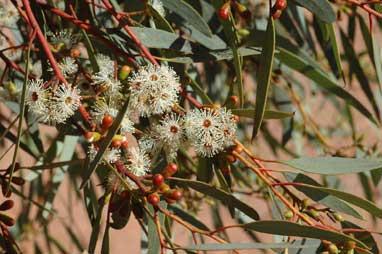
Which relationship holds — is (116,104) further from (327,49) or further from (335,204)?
(327,49)

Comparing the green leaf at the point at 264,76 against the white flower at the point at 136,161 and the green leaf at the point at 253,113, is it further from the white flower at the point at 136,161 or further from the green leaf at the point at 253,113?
the white flower at the point at 136,161

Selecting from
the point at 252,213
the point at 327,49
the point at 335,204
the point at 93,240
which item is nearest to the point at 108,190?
the point at 93,240

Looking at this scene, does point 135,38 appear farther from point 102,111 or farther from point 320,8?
point 320,8

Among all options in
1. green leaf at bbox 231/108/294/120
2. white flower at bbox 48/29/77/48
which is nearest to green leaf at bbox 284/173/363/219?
green leaf at bbox 231/108/294/120

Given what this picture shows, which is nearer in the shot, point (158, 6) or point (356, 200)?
point (356, 200)

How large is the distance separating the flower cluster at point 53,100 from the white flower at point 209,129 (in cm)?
17

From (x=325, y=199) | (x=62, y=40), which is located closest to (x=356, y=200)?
(x=325, y=199)

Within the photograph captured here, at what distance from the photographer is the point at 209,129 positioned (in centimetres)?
112

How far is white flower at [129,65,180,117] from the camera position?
111 centimetres

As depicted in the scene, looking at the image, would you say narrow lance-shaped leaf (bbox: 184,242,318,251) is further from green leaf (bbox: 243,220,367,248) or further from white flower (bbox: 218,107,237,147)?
white flower (bbox: 218,107,237,147)

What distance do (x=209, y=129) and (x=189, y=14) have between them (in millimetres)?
229

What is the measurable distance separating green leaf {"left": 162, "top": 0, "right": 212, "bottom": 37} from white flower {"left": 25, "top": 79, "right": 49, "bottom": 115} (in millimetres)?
259

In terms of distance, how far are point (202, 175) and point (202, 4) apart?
0.41 m

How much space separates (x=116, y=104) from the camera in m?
1.14
